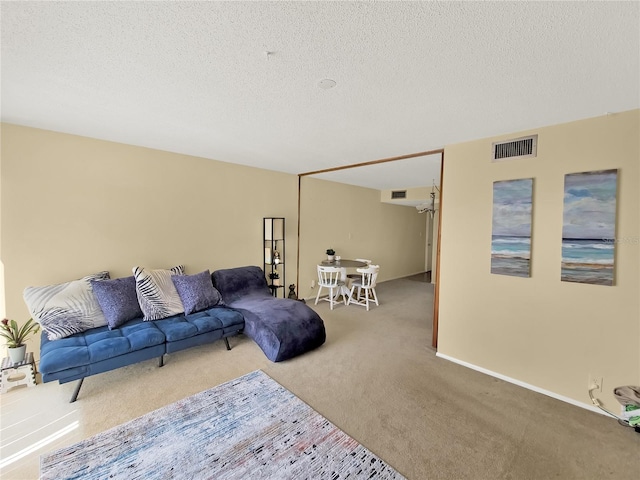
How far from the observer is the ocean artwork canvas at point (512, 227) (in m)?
2.55

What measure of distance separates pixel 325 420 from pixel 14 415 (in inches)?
96.8

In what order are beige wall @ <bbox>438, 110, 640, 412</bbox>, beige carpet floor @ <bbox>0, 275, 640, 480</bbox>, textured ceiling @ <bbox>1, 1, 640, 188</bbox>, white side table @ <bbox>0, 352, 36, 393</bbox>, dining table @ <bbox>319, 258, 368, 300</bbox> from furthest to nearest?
dining table @ <bbox>319, 258, 368, 300</bbox>
white side table @ <bbox>0, 352, 36, 393</bbox>
beige wall @ <bbox>438, 110, 640, 412</bbox>
beige carpet floor @ <bbox>0, 275, 640, 480</bbox>
textured ceiling @ <bbox>1, 1, 640, 188</bbox>

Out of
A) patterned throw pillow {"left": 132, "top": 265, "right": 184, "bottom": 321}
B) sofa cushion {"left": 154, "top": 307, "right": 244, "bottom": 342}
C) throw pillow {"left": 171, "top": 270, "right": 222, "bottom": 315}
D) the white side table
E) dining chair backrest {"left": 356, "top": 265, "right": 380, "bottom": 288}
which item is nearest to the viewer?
the white side table

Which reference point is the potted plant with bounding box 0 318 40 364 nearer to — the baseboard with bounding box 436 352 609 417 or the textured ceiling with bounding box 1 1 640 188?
the textured ceiling with bounding box 1 1 640 188

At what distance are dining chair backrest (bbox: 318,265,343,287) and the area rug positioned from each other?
8.84 feet

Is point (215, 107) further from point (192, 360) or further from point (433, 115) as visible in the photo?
point (192, 360)

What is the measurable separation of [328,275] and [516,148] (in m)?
3.45

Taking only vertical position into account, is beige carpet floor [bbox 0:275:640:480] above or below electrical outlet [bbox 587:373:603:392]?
below

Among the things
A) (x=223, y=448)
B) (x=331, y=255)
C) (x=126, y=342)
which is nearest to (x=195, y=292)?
(x=126, y=342)

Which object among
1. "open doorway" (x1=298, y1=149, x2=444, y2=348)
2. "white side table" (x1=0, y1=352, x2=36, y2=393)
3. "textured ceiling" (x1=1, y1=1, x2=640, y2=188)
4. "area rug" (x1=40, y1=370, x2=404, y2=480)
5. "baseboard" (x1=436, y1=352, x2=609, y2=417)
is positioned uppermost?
"open doorway" (x1=298, y1=149, x2=444, y2=348)

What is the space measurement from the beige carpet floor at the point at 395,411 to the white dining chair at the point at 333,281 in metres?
1.59

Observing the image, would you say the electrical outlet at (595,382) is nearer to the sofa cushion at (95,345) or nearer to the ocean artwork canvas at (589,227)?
the ocean artwork canvas at (589,227)

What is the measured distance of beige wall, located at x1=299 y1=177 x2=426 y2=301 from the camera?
5.48m

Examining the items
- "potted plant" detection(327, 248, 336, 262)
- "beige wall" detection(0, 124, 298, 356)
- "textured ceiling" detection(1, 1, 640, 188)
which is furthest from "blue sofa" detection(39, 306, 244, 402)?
"potted plant" detection(327, 248, 336, 262)
